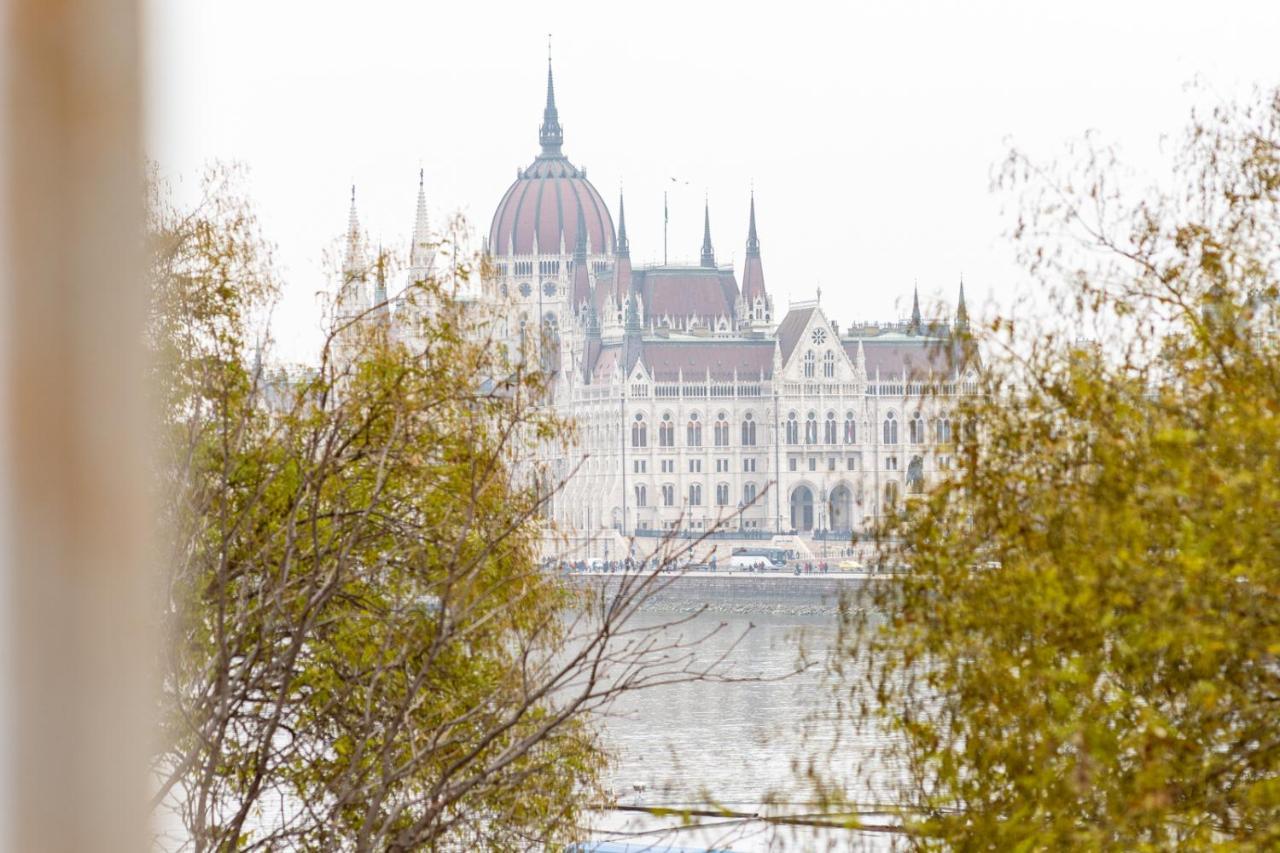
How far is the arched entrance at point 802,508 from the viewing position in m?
43.9

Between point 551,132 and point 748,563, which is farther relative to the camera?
point 551,132

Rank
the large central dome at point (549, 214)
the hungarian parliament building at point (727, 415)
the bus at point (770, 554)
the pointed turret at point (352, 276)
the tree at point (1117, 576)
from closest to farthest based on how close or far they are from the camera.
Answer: the tree at point (1117, 576), the pointed turret at point (352, 276), the bus at point (770, 554), the hungarian parliament building at point (727, 415), the large central dome at point (549, 214)

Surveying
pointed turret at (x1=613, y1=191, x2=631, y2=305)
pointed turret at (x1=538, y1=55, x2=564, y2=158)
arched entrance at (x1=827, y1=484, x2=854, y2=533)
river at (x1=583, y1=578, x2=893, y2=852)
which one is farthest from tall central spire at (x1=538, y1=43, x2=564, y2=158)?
river at (x1=583, y1=578, x2=893, y2=852)

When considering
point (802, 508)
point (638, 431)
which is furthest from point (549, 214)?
point (802, 508)

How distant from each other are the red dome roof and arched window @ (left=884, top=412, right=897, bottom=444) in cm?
1271

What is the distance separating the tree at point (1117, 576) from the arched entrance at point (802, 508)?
4104 cm

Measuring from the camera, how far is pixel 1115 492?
2.26m

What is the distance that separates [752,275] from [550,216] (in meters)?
9.20

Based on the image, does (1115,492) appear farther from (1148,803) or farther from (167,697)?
(167,697)

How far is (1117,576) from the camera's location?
80.8 inches

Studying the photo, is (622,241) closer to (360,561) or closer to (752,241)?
(752,241)

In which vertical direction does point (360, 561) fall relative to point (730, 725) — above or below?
above

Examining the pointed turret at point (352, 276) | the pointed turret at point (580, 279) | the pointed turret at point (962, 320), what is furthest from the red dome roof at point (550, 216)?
the pointed turret at point (962, 320)

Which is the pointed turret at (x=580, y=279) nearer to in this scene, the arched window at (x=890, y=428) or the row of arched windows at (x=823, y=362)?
the row of arched windows at (x=823, y=362)
